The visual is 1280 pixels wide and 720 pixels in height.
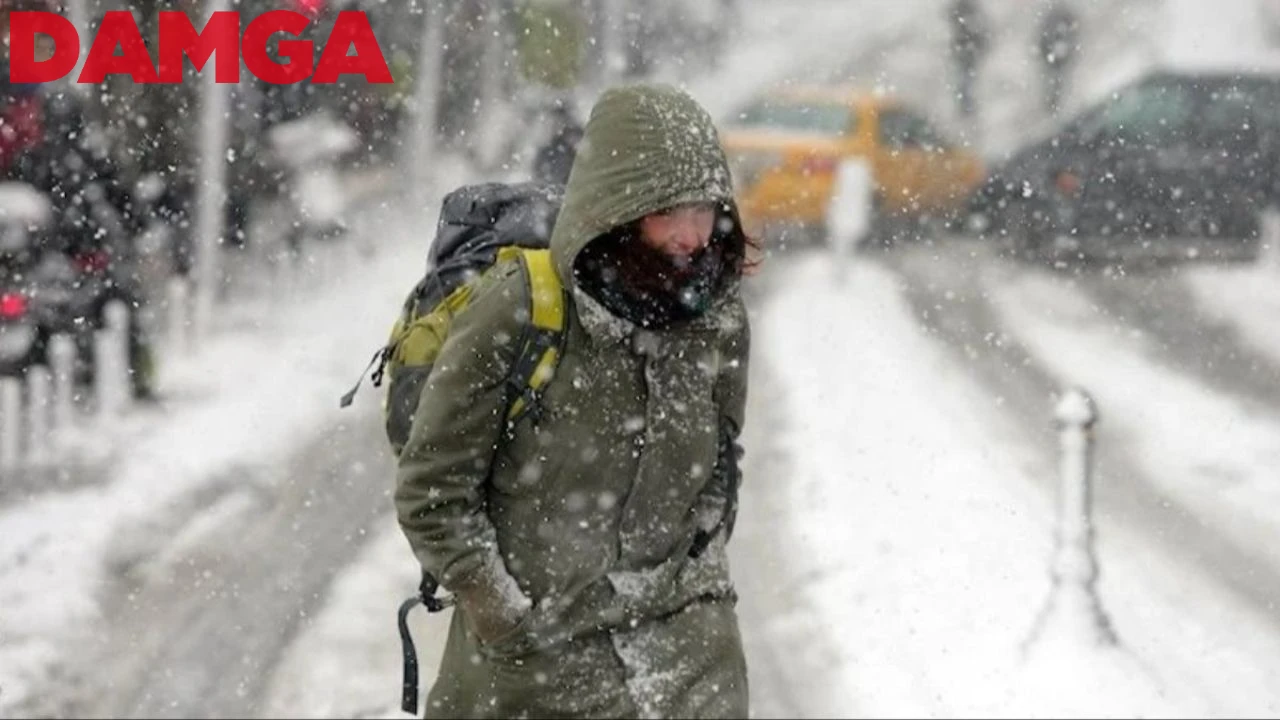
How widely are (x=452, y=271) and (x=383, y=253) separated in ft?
44.3

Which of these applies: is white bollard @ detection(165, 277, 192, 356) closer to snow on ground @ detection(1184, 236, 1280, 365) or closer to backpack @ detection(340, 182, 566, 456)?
snow on ground @ detection(1184, 236, 1280, 365)

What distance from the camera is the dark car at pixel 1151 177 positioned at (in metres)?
11.9

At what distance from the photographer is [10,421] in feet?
28.4

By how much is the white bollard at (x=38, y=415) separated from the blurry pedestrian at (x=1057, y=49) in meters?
13.5

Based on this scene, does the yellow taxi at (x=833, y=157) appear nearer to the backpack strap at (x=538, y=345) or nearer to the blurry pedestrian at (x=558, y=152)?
the blurry pedestrian at (x=558, y=152)

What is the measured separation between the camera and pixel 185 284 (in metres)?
12.2

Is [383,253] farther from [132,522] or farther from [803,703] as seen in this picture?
[803,703]

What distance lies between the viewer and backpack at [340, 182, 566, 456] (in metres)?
2.41

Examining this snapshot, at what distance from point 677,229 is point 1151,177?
1071 centimetres

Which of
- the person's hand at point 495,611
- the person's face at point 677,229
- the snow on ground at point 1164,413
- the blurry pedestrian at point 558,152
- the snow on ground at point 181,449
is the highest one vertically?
the person's face at point 677,229

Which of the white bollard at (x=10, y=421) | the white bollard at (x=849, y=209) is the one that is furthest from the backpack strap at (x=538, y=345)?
the white bollard at (x=849, y=209)

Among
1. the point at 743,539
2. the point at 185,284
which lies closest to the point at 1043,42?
the point at 185,284

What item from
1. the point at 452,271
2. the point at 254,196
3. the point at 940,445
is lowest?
the point at 940,445

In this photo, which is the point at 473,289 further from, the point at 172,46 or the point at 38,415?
the point at 172,46
